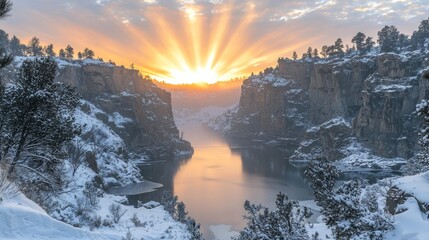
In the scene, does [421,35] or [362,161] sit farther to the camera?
[421,35]

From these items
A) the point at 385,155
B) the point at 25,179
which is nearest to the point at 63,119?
the point at 25,179

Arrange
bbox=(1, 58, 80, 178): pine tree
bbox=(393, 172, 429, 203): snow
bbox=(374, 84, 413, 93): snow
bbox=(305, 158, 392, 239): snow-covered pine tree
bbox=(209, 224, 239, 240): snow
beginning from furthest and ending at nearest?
1. bbox=(374, 84, 413, 93): snow
2. bbox=(209, 224, 239, 240): snow
3. bbox=(1, 58, 80, 178): pine tree
4. bbox=(393, 172, 429, 203): snow
5. bbox=(305, 158, 392, 239): snow-covered pine tree

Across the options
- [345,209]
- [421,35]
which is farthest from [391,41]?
[345,209]

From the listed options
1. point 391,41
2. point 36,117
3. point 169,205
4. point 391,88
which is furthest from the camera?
point 391,41

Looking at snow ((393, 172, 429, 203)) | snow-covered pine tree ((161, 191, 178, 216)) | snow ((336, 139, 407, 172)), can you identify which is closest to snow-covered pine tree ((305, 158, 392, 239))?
snow ((393, 172, 429, 203))

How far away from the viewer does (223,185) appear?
12788 centimetres

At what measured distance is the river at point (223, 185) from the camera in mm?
87725

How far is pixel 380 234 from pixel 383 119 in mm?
181763

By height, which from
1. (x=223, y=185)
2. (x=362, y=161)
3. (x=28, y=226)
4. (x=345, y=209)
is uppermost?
(x=28, y=226)

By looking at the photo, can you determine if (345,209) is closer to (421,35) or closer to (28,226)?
(28,226)

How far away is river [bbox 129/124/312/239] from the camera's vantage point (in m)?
87.7

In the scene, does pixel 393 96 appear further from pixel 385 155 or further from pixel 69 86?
pixel 69 86

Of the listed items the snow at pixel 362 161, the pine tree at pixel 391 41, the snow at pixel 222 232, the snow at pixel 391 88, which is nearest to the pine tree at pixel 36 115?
the snow at pixel 222 232

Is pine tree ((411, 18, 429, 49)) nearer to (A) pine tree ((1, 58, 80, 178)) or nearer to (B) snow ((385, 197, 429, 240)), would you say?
(B) snow ((385, 197, 429, 240))
